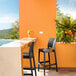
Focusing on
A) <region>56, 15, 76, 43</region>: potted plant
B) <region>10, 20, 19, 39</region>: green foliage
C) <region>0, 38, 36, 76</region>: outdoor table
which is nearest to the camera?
<region>0, 38, 36, 76</region>: outdoor table

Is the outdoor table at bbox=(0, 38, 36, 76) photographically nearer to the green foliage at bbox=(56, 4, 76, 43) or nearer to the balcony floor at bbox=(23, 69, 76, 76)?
the balcony floor at bbox=(23, 69, 76, 76)

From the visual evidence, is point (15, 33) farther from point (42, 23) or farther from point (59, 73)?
point (59, 73)

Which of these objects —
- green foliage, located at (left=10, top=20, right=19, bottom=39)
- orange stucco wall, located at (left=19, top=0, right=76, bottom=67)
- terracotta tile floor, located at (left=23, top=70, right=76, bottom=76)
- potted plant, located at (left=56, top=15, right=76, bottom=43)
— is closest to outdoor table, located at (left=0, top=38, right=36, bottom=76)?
terracotta tile floor, located at (left=23, top=70, right=76, bottom=76)

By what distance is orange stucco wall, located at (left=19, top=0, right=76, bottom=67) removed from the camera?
549cm

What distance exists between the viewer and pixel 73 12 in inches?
233

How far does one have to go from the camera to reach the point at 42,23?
555cm

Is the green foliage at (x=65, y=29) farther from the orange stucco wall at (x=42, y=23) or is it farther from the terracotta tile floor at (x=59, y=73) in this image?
the terracotta tile floor at (x=59, y=73)

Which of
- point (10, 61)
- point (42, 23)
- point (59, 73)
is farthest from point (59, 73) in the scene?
point (10, 61)

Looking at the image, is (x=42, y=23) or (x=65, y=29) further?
(x=42, y=23)

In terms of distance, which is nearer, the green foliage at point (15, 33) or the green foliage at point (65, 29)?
the green foliage at point (65, 29)

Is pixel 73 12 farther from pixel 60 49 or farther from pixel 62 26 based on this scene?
pixel 60 49

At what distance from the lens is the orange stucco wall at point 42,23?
5.49 metres

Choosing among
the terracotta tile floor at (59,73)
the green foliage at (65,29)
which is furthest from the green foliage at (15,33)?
the terracotta tile floor at (59,73)

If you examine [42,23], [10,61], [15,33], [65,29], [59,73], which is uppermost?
[42,23]
